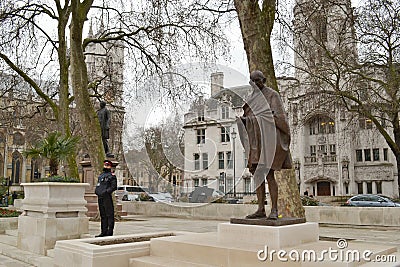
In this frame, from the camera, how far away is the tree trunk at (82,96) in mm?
19219

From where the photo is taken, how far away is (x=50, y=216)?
10984 mm

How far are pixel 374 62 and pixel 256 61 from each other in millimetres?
11956

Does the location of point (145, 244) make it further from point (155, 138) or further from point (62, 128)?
point (62, 128)

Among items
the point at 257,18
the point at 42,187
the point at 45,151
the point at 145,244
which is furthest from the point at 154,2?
the point at 145,244

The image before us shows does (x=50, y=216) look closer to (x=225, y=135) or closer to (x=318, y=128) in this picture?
(x=225, y=135)

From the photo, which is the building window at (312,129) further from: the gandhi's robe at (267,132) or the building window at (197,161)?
the gandhi's robe at (267,132)

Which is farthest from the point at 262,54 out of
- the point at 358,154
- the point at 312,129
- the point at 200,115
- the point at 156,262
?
the point at 312,129

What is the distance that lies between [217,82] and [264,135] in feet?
5.84

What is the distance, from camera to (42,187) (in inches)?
445

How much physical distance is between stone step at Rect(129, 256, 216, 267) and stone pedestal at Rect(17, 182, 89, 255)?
430cm

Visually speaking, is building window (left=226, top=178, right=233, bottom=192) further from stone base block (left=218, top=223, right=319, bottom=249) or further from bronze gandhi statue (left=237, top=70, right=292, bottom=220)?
stone base block (left=218, top=223, right=319, bottom=249)

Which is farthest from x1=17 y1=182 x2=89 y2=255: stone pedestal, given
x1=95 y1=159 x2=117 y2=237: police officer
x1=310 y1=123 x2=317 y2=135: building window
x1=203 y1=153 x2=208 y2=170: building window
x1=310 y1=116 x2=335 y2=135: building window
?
x1=310 y1=123 x2=317 y2=135: building window

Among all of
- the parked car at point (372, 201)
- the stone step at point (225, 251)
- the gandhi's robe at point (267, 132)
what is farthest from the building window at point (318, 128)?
the stone step at point (225, 251)

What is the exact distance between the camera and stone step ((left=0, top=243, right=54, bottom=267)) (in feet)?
31.2
